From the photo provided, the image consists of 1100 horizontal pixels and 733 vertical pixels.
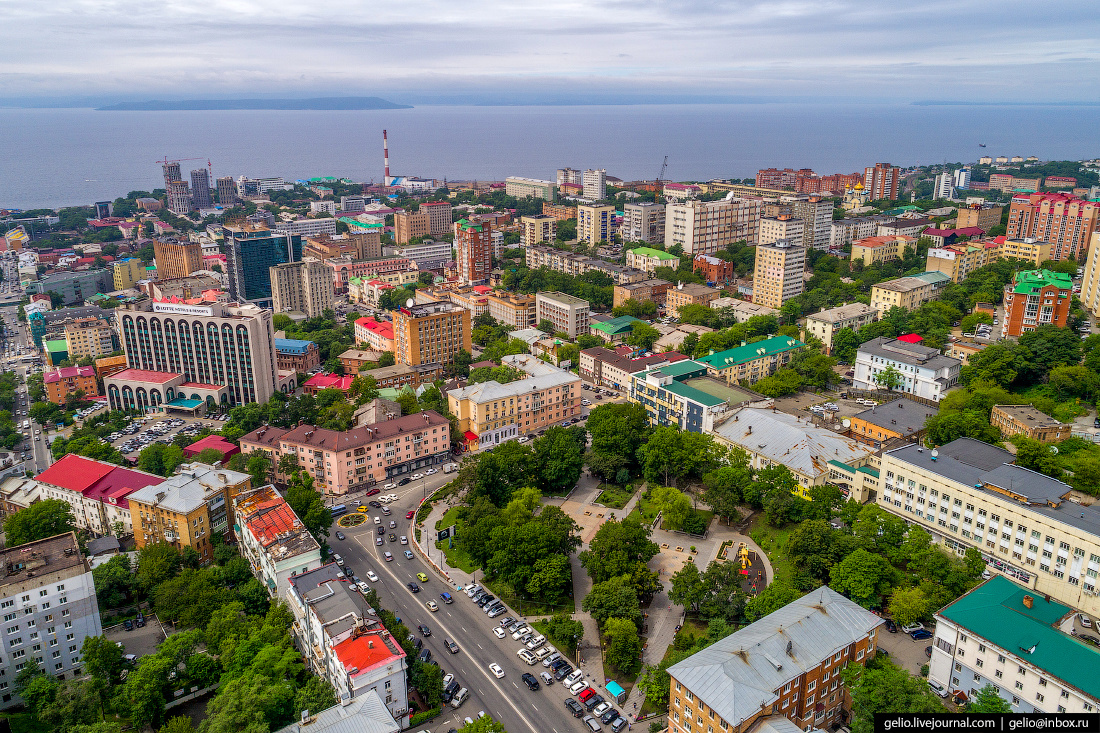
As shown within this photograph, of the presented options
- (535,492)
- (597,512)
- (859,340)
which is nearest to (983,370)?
(859,340)

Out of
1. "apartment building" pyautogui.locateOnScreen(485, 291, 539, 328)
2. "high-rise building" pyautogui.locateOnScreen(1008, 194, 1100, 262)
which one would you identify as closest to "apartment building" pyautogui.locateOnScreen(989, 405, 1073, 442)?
"apartment building" pyautogui.locateOnScreen(485, 291, 539, 328)

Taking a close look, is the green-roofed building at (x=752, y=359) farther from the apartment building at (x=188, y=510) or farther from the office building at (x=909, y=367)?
the apartment building at (x=188, y=510)

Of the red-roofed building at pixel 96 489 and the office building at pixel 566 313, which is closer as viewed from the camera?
the red-roofed building at pixel 96 489

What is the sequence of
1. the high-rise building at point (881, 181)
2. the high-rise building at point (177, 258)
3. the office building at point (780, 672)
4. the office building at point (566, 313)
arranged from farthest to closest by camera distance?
the high-rise building at point (881, 181)
the high-rise building at point (177, 258)
the office building at point (566, 313)
the office building at point (780, 672)

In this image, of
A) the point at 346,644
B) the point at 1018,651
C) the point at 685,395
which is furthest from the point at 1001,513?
the point at 346,644

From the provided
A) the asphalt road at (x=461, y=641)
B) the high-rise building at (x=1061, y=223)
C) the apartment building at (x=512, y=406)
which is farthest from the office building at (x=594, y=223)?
the asphalt road at (x=461, y=641)
